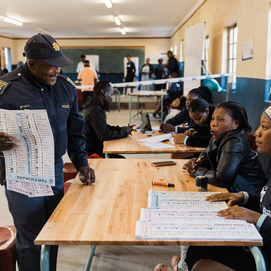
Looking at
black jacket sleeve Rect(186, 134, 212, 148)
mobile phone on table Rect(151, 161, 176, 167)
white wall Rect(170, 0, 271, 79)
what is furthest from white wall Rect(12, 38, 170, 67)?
mobile phone on table Rect(151, 161, 176, 167)

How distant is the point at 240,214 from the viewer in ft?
4.16

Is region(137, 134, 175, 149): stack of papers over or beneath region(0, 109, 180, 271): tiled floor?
over

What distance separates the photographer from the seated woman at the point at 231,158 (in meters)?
1.74

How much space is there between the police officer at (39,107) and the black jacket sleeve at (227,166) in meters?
0.70

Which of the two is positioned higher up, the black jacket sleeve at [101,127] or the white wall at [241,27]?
the white wall at [241,27]

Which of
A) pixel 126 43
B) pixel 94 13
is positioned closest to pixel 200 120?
pixel 94 13

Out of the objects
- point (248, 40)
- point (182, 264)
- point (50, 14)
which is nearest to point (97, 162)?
point (182, 264)

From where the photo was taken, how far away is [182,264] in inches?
59.9

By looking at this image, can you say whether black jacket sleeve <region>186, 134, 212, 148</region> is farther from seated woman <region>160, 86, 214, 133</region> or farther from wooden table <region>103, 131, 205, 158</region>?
seated woman <region>160, 86, 214, 133</region>

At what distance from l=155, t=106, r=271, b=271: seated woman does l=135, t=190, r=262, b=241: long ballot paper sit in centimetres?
5

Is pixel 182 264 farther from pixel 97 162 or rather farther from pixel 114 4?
pixel 114 4

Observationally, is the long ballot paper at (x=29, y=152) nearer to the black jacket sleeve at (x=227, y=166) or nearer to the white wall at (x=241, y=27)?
the black jacket sleeve at (x=227, y=166)

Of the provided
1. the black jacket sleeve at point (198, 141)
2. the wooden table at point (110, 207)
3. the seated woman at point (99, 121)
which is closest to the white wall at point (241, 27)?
the black jacket sleeve at point (198, 141)

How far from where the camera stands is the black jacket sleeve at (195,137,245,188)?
1.69 meters
